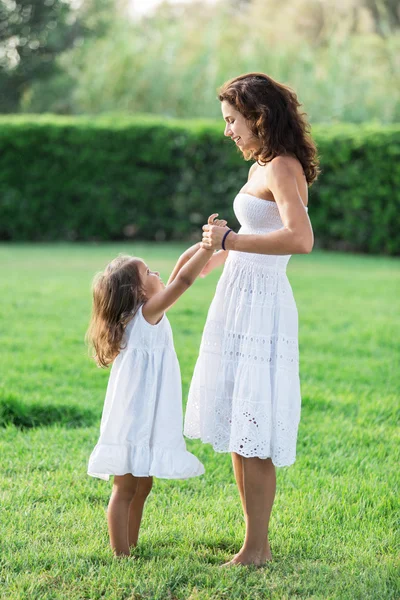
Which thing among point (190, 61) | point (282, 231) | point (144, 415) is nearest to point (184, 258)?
point (282, 231)

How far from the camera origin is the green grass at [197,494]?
9.27ft

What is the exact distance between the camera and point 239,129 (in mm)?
2998

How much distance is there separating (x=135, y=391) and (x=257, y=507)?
61cm

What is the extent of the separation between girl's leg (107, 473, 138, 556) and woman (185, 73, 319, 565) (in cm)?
36

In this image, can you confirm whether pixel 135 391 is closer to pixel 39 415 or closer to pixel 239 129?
pixel 239 129

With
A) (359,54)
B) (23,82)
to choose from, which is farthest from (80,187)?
(23,82)

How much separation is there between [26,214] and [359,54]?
8.87 m

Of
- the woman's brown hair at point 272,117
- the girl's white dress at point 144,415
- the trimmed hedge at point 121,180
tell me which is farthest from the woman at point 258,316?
the trimmed hedge at point 121,180

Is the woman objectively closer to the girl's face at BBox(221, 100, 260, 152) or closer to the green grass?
the girl's face at BBox(221, 100, 260, 152)

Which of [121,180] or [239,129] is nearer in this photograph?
[239,129]

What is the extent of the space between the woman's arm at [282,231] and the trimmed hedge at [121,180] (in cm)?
1084

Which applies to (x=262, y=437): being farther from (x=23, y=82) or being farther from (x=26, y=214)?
(x=23, y=82)

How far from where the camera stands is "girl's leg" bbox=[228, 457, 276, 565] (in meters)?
3.02

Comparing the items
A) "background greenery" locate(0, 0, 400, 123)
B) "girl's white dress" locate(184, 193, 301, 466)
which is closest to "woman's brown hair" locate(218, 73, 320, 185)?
"girl's white dress" locate(184, 193, 301, 466)
